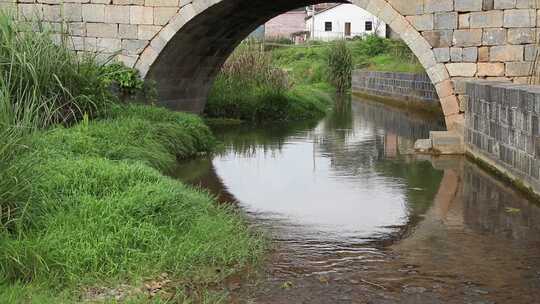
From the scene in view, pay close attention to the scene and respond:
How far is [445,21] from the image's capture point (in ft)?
38.4

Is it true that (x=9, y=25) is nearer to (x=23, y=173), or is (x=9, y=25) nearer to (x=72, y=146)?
(x=72, y=146)

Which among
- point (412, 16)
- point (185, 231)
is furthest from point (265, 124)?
point (185, 231)

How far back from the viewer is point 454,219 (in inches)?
286

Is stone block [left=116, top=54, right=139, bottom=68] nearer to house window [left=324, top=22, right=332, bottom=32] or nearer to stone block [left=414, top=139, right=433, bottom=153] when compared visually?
stone block [left=414, top=139, right=433, bottom=153]

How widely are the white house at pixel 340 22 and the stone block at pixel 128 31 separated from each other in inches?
1583

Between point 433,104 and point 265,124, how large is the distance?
5888 mm

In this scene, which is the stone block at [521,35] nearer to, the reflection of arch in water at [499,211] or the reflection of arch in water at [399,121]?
the reflection of arch in water at [499,211]

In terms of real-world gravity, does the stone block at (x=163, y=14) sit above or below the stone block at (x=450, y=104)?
above

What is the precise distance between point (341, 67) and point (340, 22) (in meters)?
21.8

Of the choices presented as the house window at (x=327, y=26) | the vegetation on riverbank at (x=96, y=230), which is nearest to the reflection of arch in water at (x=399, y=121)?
the vegetation on riverbank at (x=96, y=230)

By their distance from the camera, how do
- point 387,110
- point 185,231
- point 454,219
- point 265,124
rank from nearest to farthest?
1. point 185,231
2. point 454,219
3. point 265,124
4. point 387,110

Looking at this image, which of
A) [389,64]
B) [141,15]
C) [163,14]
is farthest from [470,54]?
[389,64]

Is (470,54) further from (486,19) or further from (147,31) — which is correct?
(147,31)

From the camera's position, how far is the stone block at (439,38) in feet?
38.4
